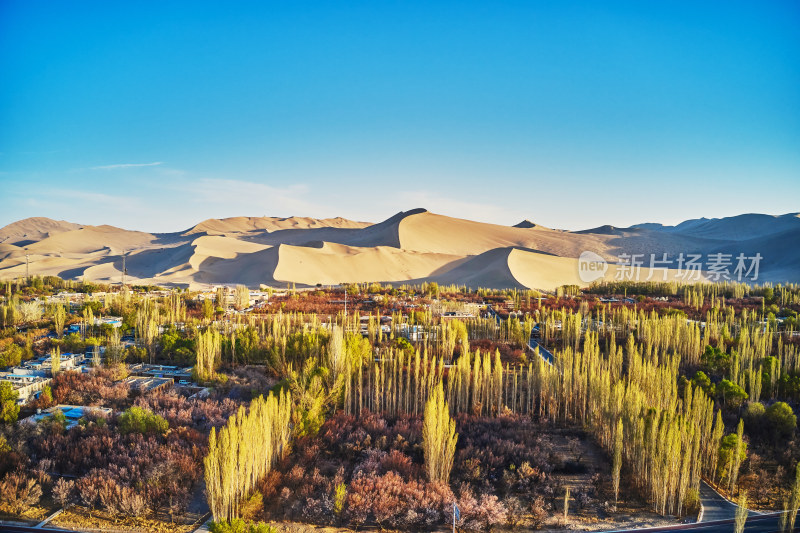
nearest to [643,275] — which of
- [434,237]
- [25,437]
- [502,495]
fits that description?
[434,237]

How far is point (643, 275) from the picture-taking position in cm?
7581

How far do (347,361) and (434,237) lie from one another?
338ft

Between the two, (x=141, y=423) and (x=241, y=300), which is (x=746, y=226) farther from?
(x=141, y=423)

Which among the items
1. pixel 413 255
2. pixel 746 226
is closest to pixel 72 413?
pixel 413 255

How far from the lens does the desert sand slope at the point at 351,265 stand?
75000 millimetres

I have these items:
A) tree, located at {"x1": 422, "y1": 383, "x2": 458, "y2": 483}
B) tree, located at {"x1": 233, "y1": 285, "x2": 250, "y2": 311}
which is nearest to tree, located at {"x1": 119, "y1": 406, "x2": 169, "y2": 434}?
tree, located at {"x1": 422, "y1": 383, "x2": 458, "y2": 483}

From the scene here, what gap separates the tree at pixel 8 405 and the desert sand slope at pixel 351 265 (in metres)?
55.9

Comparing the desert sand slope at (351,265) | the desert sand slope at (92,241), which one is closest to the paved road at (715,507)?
the desert sand slope at (351,265)

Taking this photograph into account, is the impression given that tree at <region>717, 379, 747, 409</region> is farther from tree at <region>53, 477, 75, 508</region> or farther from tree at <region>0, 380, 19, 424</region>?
tree at <region>0, 380, 19, 424</region>

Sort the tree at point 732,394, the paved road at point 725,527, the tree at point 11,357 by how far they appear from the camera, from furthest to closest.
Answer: the tree at point 11,357
the tree at point 732,394
the paved road at point 725,527

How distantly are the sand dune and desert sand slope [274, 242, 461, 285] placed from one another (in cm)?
17

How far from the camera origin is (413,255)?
9288cm

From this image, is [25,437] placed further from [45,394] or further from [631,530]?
[631,530]

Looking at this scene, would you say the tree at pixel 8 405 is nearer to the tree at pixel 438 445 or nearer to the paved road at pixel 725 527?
the tree at pixel 438 445
